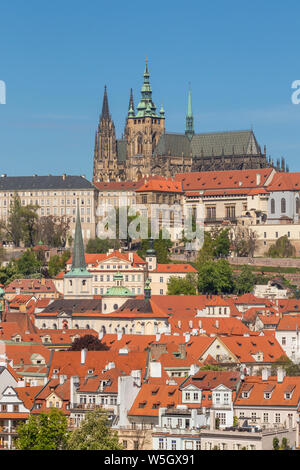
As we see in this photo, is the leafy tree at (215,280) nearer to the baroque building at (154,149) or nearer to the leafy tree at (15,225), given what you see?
the leafy tree at (15,225)

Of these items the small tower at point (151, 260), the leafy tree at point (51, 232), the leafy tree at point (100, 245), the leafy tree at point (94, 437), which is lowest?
the leafy tree at point (94, 437)

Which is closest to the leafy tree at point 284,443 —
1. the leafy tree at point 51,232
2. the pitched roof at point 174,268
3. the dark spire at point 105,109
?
the pitched roof at point 174,268

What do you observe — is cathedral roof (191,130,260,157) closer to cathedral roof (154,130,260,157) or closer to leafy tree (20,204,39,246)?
cathedral roof (154,130,260,157)

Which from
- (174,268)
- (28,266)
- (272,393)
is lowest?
(272,393)

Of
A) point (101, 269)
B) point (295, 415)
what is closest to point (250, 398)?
point (295, 415)

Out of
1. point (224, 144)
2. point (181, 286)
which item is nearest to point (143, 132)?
point (224, 144)

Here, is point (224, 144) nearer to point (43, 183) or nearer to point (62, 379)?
point (43, 183)
